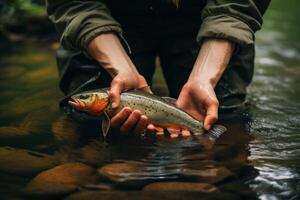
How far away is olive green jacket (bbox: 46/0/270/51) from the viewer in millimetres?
3045

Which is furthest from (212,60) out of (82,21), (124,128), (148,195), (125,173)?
(148,195)

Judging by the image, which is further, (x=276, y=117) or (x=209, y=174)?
(x=276, y=117)

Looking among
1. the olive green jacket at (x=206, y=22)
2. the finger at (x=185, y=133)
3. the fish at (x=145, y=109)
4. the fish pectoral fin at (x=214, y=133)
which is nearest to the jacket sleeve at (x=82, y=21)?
the olive green jacket at (x=206, y=22)

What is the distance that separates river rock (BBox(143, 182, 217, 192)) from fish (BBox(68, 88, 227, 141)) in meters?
0.63

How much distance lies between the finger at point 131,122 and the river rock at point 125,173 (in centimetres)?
26

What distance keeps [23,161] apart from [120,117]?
55cm

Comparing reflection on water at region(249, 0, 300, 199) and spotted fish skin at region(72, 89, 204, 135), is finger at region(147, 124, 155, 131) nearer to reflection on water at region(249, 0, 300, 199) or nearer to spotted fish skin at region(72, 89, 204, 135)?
spotted fish skin at region(72, 89, 204, 135)

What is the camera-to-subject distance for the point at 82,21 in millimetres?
3109

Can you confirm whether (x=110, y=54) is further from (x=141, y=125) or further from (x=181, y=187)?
(x=181, y=187)

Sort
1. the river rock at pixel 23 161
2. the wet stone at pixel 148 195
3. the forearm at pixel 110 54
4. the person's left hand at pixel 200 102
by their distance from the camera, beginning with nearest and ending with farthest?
the wet stone at pixel 148 195, the river rock at pixel 23 161, the person's left hand at pixel 200 102, the forearm at pixel 110 54

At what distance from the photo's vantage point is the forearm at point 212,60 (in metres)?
2.98

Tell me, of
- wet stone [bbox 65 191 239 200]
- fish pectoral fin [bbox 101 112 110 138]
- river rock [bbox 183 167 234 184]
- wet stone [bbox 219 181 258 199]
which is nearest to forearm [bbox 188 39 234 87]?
fish pectoral fin [bbox 101 112 110 138]

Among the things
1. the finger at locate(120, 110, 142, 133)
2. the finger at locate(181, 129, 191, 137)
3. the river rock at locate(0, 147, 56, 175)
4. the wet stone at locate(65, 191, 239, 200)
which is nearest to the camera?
the wet stone at locate(65, 191, 239, 200)

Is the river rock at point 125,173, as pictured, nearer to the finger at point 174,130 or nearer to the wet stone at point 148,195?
the wet stone at point 148,195
